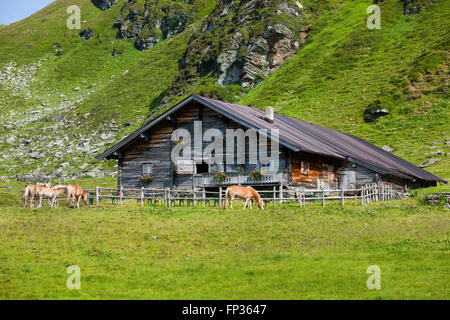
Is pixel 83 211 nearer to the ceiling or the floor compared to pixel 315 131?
→ nearer to the floor

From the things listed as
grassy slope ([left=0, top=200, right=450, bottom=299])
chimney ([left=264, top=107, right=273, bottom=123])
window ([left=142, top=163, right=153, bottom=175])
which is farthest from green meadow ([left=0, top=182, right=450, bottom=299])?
chimney ([left=264, top=107, right=273, bottom=123])

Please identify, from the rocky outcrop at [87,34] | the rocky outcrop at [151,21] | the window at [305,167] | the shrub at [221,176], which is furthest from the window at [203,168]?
the rocky outcrop at [87,34]

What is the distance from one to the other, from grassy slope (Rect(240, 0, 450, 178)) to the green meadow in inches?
1307

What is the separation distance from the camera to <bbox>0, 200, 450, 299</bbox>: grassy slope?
14883 millimetres

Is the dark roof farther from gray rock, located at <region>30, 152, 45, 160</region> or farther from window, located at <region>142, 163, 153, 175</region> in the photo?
gray rock, located at <region>30, 152, 45, 160</region>

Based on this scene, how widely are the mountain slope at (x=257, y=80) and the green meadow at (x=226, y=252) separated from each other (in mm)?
33281

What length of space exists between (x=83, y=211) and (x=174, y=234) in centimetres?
745

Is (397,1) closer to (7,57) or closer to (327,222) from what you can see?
(327,222)

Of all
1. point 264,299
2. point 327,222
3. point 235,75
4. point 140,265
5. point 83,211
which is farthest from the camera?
point 235,75

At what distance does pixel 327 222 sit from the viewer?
24.2m

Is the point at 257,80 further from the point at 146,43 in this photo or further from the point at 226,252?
the point at 226,252
